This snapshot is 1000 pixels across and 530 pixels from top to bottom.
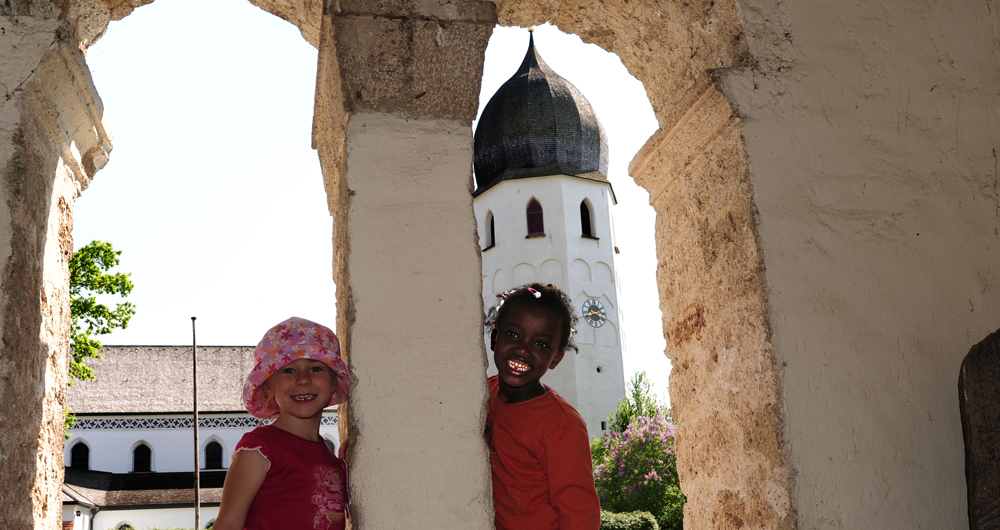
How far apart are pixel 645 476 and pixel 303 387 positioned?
13805mm

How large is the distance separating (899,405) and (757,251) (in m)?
0.63

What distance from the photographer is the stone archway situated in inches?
89.5

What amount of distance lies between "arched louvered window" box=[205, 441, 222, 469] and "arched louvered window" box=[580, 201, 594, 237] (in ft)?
47.7

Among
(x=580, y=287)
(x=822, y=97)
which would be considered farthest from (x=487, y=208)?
(x=822, y=97)

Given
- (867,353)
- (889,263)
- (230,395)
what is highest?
(230,395)

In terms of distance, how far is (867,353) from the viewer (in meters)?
2.68

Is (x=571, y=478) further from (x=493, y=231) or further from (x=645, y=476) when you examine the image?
(x=493, y=231)

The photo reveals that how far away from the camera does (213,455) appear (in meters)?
30.4

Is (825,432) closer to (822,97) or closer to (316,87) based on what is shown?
(822,97)

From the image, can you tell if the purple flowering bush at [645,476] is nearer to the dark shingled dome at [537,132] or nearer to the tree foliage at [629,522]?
the tree foliage at [629,522]

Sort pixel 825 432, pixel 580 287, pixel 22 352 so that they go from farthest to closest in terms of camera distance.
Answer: pixel 580 287 → pixel 825 432 → pixel 22 352

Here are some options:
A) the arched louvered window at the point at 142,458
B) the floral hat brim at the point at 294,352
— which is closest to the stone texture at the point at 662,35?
the floral hat brim at the point at 294,352

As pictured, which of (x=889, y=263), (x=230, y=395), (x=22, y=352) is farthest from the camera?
(x=230, y=395)

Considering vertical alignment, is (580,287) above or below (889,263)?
above
